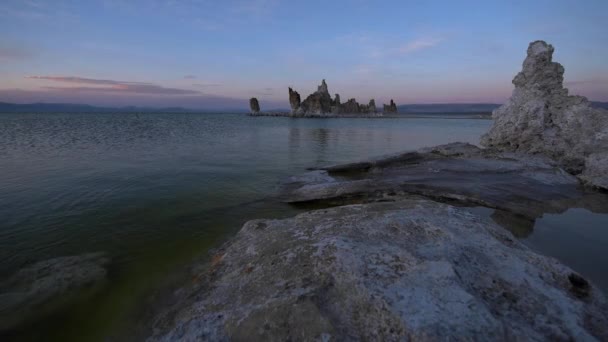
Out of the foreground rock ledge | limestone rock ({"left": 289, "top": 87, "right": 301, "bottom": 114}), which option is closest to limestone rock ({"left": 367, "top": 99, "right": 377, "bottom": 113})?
limestone rock ({"left": 289, "top": 87, "right": 301, "bottom": 114})

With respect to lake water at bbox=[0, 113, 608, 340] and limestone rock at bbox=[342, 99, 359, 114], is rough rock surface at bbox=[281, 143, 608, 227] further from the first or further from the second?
limestone rock at bbox=[342, 99, 359, 114]

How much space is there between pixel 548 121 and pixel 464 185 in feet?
34.9

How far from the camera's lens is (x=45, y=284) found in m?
5.49

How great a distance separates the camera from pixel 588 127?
1464 centimetres

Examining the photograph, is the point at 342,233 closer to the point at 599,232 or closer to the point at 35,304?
the point at 35,304

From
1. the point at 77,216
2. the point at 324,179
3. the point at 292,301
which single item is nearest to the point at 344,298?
the point at 292,301

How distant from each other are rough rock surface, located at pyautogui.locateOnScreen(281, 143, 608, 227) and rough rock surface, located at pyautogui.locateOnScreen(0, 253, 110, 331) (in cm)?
627

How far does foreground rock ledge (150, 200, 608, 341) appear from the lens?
2.99 m

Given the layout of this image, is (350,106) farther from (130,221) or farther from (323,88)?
(130,221)

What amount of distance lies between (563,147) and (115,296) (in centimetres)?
2164

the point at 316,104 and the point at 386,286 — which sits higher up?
the point at 316,104

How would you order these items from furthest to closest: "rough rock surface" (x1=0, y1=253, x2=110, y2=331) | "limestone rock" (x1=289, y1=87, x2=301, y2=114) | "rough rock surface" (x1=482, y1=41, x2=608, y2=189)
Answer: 1. "limestone rock" (x1=289, y1=87, x2=301, y2=114)
2. "rough rock surface" (x1=482, y1=41, x2=608, y2=189)
3. "rough rock surface" (x1=0, y1=253, x2=110, y2=331)

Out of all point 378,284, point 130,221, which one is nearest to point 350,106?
point 130,221

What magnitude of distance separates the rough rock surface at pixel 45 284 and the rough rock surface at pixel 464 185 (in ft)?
20.6
